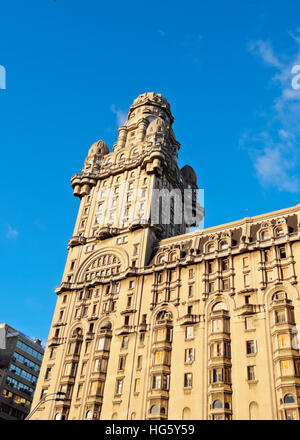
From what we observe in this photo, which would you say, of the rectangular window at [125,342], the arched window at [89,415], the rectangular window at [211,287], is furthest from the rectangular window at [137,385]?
the rectangular window at [211,287]

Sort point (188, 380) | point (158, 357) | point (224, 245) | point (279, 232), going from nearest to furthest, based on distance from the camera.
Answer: point (188, 380) → point (158, 357) → point (279, 232) → point (224, 245)

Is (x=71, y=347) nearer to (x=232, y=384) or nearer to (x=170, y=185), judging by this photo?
(x=232, y=384)

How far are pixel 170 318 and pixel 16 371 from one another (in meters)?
57.5

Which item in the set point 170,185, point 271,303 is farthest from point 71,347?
point 170,185

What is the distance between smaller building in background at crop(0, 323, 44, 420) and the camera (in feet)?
329

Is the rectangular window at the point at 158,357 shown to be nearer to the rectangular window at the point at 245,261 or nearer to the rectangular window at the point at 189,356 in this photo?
the rectangular window at the point at 189,356

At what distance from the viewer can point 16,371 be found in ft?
346

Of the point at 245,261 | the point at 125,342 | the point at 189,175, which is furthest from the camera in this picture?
the point at 189,175

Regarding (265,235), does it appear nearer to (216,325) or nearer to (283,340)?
(216,325)

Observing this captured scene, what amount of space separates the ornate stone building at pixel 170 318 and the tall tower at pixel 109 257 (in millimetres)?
217

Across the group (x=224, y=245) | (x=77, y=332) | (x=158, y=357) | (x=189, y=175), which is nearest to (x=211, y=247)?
(x=224, y=245)

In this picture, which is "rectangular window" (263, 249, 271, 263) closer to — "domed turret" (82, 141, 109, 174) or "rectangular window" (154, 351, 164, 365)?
"rectangular window" (154, 351, 164, 365)

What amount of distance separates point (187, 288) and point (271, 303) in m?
13.5
